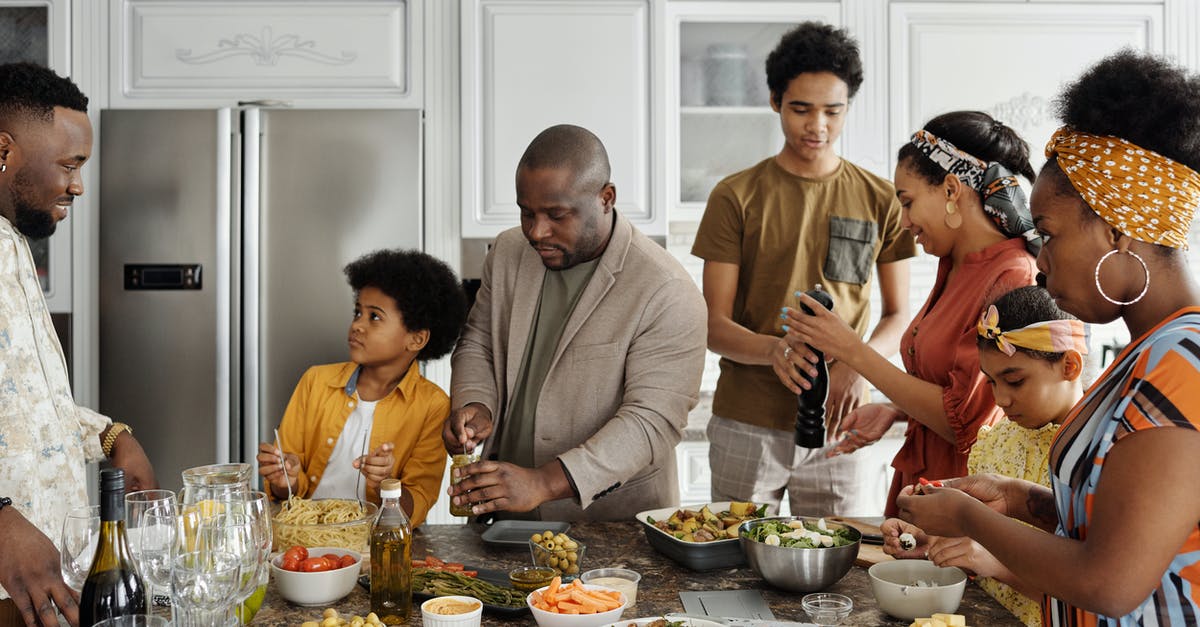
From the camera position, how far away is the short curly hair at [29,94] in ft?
5.92

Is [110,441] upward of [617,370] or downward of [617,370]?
downward

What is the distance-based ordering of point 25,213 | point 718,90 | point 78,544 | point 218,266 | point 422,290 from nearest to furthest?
point 78,544 → point 25,213 → point 422,290 → point 218,266 → point 718,90

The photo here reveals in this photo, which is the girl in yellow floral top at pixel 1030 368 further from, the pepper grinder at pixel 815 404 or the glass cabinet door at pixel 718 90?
the glass cabinet door at pixel 718 90

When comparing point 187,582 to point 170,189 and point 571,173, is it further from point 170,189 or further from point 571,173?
point 170,189

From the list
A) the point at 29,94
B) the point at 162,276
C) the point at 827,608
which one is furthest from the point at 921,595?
the point at 162,276

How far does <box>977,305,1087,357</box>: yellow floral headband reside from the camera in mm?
1726

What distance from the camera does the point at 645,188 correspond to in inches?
141

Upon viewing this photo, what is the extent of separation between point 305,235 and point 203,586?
2.27 m

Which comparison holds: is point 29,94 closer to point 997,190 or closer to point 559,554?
point 559,554

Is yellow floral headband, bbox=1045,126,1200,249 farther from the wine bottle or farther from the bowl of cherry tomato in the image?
the wine bottle

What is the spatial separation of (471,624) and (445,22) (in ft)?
8.60

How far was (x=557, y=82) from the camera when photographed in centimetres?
355

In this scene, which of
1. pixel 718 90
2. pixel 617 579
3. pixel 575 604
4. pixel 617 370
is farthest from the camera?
pixel 718 90

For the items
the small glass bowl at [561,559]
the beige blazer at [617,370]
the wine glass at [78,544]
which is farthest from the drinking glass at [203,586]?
the beige blazer at [617,370]
